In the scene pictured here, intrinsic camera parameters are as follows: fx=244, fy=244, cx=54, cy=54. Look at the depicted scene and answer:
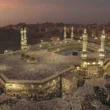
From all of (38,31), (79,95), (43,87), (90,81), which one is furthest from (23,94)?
(38,31)

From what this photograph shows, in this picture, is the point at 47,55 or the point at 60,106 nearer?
the point at 60,106

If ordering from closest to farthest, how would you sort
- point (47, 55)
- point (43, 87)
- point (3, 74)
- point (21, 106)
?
point (21, 106) < point (43, 87) < point (3, 74) < point (47, 55)

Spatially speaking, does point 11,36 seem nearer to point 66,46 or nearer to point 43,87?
point 66,46

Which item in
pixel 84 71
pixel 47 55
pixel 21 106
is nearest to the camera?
pixel 21 106

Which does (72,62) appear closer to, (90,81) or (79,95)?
(90,81)

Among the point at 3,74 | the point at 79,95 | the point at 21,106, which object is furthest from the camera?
the point at 3,74

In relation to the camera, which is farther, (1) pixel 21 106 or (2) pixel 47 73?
A: (2) pixel 47 73

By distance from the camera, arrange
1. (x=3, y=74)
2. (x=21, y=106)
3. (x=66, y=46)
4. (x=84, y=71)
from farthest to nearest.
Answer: (x=66, y=46) < (x=84, y=71) < (x=3, y=74) < (x=21, y=106)

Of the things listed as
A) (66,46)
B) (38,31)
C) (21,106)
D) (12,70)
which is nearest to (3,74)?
(12,70)
